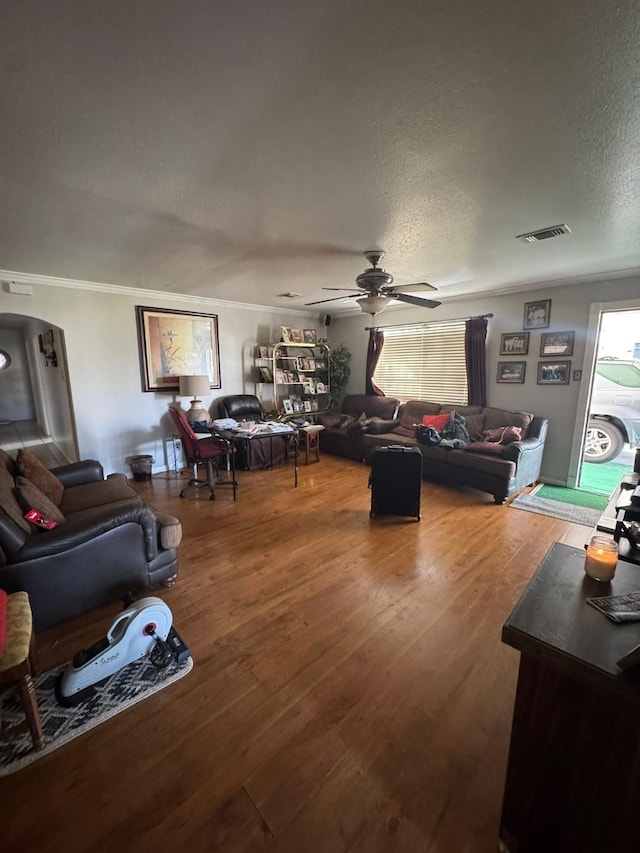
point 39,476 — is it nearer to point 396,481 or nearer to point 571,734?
point 396,481

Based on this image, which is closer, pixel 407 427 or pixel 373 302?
pixel 373 302

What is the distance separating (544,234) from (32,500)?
389 cm

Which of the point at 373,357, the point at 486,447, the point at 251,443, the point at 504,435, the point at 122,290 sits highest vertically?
the point at 122,290

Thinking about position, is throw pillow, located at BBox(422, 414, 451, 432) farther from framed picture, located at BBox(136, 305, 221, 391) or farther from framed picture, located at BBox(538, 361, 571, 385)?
framed picture, located at BBox(136, 305, 221, 391)

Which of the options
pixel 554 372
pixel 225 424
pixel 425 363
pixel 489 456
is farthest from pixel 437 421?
pixel 225 424

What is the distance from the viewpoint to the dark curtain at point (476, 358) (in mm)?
4801

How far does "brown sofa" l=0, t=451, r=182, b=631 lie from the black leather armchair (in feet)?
8.27

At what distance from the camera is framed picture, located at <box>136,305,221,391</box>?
4.64m

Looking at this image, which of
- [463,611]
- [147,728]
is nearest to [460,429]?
[463,611]

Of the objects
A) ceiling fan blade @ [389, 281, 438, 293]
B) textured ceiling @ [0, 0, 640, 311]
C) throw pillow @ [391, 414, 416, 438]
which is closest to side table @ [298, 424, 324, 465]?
throw pillow @ [391, 414, 416, 438]

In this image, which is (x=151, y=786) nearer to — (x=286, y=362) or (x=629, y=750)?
(x=629, y=750)

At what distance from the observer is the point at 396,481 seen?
3414 millimetres

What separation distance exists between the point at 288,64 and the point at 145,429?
4.50 meters

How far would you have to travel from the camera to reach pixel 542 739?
95 centimetres
